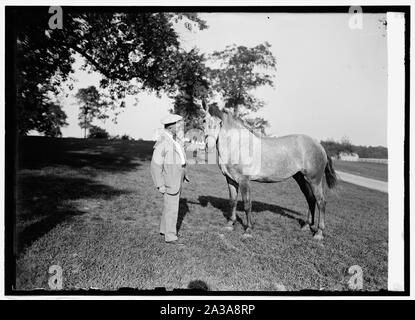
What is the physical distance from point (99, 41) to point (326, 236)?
24.1 ft

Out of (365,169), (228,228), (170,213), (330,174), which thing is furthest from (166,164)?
(365,169)

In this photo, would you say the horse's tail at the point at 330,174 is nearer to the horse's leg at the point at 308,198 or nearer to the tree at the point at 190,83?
the horse's leg at the point at 308,198

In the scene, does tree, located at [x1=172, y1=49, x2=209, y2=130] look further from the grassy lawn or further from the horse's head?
the grassy lawn

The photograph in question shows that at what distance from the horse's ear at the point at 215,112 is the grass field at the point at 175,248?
233cm

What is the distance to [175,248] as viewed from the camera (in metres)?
3.88

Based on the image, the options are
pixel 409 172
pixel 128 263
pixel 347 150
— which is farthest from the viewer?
pixel 347 150

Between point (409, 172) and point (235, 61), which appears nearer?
point (409, 172)

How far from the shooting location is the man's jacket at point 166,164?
3807 mm

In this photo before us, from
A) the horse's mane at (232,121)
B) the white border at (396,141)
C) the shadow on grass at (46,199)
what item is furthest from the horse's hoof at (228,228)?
the shadow on grass at (46,199)

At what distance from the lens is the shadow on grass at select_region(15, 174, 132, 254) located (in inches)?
155
